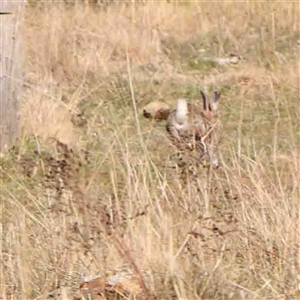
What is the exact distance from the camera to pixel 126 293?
3242mm

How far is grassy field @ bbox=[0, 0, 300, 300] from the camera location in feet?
11.0

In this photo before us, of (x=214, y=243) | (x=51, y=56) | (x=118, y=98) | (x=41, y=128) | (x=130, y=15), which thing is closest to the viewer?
(x=214, y=243)

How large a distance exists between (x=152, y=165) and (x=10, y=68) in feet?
7.10

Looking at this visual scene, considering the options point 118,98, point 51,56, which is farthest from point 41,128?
point 51,56

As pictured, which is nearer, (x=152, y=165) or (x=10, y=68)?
(x=152, y=165)

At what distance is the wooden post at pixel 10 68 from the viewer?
19.0 ft

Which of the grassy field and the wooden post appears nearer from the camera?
the grassy field

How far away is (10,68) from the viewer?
5.97 m

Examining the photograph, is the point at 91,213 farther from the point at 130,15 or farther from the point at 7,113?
the point at 130,15

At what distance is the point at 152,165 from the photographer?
161 inches

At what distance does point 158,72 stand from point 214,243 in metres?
5.31

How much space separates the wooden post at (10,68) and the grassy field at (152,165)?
0.15m

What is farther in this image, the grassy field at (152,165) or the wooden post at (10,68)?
the wooden post at (10,68)

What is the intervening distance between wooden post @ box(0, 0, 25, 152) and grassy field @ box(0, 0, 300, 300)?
0.15 m
